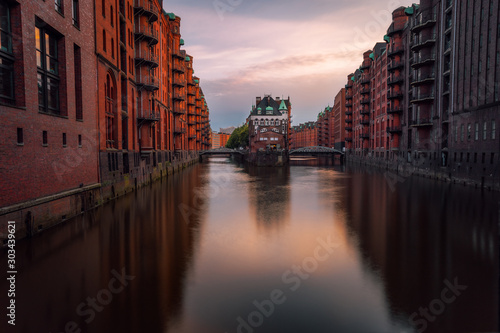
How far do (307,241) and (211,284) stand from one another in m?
6.28

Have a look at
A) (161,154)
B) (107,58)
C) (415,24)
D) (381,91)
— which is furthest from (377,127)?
(107,58)

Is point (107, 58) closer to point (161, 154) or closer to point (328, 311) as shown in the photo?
point (161, 154)

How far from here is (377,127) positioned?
72.4m

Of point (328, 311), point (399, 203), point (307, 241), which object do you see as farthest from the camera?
point (399, 203)

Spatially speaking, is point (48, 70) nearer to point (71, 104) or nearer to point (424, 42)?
point (71, 104)

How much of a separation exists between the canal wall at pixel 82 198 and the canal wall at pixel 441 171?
33.1 m

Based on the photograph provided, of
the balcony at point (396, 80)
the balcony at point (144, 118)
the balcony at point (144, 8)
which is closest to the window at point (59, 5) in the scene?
the balcony at point (144, 118)

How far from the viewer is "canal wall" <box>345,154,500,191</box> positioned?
30.4m

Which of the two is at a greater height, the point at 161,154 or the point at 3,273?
the point at 161,154

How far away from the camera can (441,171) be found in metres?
40.7

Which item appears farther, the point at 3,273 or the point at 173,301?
the point at 3,273

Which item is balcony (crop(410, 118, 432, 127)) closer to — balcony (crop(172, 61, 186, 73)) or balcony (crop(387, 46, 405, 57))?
balcony (crop(387, 46, 405, 57))

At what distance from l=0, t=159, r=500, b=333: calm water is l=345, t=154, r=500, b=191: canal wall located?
34.7 ft

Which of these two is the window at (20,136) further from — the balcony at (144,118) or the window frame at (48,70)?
the balcony at (144,118)
